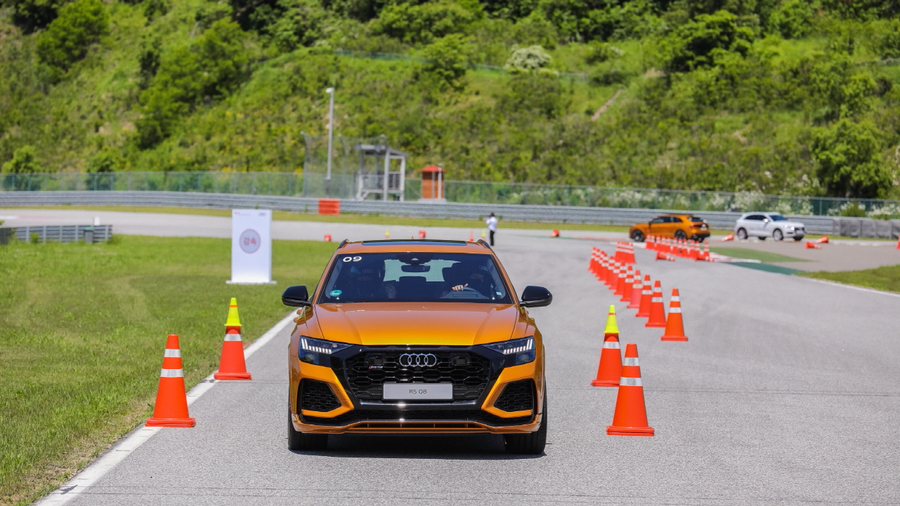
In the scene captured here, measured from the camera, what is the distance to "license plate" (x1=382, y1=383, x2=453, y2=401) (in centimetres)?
763

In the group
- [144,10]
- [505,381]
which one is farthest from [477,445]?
[144,10]

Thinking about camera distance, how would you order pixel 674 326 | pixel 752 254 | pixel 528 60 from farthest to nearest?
pixel 528 60, pixel 752 254, pixel 674 326

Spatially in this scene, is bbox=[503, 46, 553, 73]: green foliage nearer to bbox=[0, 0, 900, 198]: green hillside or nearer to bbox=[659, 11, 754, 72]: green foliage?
bbox=[0, 0, 900, 198]: green hillside

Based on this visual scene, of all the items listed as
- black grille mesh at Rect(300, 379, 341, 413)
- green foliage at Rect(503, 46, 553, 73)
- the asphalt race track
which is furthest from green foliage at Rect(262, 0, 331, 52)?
black grille mesh at Rect(300, 379, 341, 413)

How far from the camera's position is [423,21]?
111 meters

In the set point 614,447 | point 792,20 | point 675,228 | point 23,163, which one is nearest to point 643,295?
point 614,447

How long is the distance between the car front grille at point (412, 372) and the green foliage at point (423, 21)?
340 ft

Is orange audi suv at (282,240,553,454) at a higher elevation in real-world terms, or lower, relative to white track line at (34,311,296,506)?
higher

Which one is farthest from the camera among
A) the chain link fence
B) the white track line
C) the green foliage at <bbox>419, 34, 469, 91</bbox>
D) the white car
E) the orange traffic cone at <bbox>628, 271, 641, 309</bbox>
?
the green foliage at <bbox>419, 34, 469, 91</bbox>

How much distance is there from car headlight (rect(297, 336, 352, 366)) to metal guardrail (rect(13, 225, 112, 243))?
31495mm

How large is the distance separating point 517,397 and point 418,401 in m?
0.66

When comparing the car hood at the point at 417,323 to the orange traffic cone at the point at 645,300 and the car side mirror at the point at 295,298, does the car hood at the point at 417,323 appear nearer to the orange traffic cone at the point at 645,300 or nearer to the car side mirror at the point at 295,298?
the car side mirror at the point at 295,298

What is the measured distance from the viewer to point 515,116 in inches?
3423

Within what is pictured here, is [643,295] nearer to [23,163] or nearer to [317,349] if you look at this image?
[317,349]
